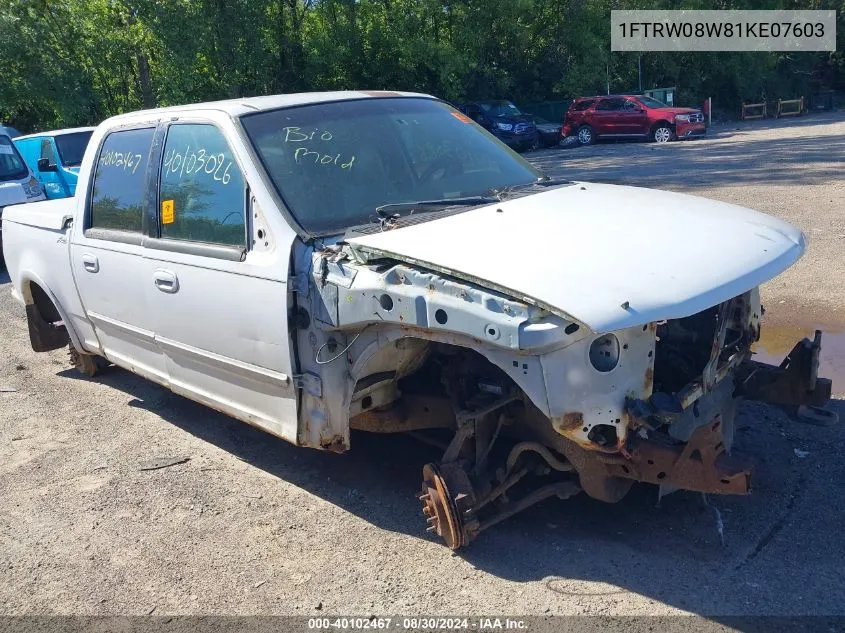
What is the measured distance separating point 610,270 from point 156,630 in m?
2.28

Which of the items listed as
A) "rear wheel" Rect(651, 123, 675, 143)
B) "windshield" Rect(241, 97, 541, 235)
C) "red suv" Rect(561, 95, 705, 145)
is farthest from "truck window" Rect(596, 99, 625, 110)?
"windshield" Rect(241, 97, 541, 235)

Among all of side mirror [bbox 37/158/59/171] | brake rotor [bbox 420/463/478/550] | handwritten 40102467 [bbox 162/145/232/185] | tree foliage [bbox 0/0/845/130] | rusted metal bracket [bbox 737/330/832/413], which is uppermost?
tree foliage [bbox 0/0/845/130]

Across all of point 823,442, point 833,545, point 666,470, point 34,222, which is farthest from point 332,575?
point 34,222

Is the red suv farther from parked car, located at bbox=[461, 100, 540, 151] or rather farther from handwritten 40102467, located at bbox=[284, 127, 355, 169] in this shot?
handwritten 40102467, located at bbox=[284, 127, 355, 169]

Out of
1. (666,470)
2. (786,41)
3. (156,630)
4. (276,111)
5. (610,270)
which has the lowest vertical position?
(156,630)

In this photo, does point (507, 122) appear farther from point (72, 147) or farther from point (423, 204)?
point (423, 204)

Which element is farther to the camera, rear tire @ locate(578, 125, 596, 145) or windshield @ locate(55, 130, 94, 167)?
rear tire @ locate(578, 125, 596, 145)

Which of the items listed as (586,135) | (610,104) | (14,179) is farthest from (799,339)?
(586,135)

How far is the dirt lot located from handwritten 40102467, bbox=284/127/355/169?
1.66 meters

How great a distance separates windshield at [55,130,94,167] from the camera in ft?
45.1

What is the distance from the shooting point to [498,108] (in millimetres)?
25344

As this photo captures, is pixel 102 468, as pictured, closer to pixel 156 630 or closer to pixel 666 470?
pixel 156 630

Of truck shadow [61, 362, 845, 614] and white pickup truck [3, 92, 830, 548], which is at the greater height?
white pickup truck [3, 92, 830, 548]

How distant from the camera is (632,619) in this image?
301 centimetres
